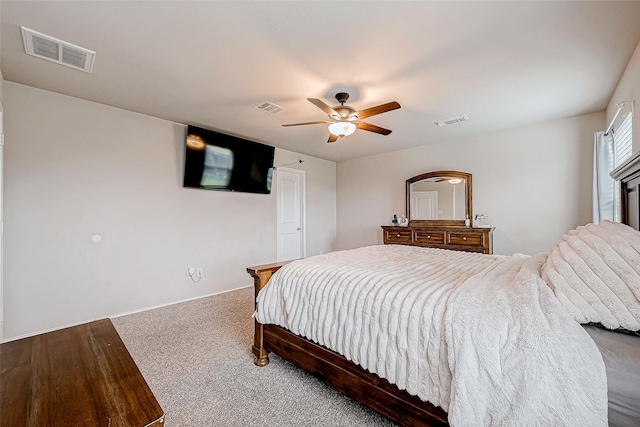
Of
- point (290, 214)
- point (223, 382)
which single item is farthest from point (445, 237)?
point (223, 382)

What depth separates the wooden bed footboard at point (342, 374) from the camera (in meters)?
1.28

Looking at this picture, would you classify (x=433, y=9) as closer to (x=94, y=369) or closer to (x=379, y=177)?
(x=94, y=369)

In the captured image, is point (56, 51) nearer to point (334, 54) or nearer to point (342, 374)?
point (334, 54)

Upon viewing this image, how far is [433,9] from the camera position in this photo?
1.65 m

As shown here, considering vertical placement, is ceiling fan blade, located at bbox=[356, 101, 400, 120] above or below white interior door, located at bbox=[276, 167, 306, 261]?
above

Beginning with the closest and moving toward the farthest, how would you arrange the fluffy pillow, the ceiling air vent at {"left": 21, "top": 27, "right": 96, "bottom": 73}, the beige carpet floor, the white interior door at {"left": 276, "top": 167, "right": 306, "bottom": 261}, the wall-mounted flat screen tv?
the fluffy pillow, the beige carpet floor, the ceiling air vent at {"left": 21, "top": 27, "right": 96, "bottom": 73}, the wall-mounted flat screen tv, the white interior door at {"left": 276, "top": 167, "right": 306, "bottom": 261}

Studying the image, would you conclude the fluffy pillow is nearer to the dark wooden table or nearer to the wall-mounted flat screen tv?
the dark wooden table

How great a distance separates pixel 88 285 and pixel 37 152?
152cm

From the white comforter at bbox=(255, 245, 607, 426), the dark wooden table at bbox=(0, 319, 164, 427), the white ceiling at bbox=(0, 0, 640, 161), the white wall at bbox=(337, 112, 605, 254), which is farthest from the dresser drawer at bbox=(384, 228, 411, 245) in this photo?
the dark wooden table at bbox=(0, 319, 164, 427)

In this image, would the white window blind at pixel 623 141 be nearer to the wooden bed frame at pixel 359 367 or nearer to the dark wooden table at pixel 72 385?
the wooden bed frame at pixel 359 367

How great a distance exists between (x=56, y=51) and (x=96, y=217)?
175cm

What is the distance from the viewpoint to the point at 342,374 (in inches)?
62.7

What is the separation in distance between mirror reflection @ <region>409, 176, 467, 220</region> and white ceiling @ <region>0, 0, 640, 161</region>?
138 centimetres

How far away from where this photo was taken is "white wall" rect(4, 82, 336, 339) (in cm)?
264
